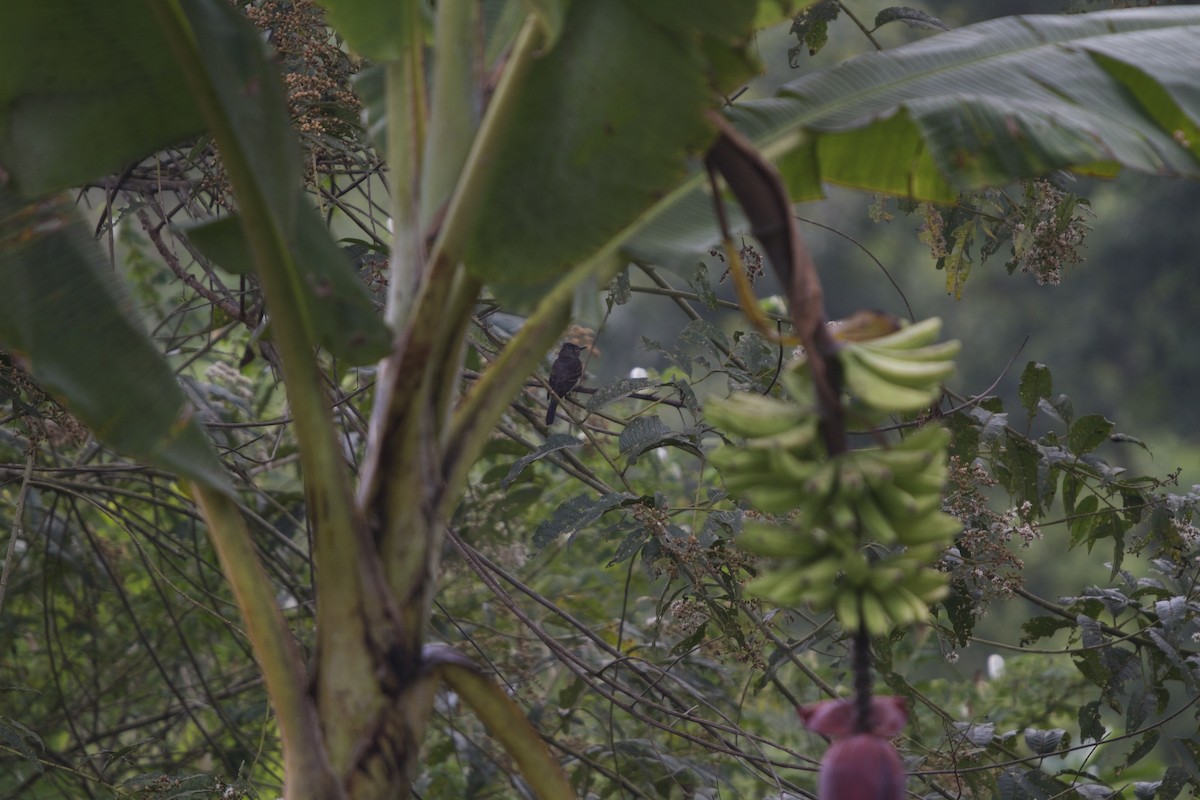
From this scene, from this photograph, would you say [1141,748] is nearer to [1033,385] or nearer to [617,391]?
[1033,385]

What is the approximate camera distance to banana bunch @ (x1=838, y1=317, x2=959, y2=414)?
68 centimetres

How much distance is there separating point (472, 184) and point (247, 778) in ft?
3.27

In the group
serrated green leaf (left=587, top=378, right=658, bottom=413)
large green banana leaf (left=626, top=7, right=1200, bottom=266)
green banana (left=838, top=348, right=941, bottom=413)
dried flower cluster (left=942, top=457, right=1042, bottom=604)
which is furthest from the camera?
serrated green leaf (left=587, top=378, right=658, bottom=413)

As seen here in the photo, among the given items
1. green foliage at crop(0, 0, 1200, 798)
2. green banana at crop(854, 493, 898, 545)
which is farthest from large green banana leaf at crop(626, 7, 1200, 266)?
green banana at crop(854, 493, 898, 545)

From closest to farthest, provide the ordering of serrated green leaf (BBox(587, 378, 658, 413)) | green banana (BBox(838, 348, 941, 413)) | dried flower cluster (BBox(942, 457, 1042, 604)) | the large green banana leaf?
green banana (BBox(838, 348, 941, 413))
the large green banana leaf
dried flower cluster (BBox(942, 457, 1042, 604))
serrated green leaf (BBox(587, 378, 658, 413))

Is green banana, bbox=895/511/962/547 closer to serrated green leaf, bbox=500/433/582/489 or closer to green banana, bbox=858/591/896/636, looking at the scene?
green banana, bbox=858/591/896/636

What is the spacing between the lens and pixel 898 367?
0.71 metres

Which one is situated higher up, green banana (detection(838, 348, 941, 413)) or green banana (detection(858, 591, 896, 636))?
green banana (detection(838, 348, 941, 413))

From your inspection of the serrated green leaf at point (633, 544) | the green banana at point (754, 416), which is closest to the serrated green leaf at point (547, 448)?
the serrated green leaf at point (633, 544)

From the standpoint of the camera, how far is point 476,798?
227 cm

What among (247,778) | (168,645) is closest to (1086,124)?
(247,778)

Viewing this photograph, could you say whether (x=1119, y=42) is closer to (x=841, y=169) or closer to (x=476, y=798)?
(x=841, y=169)

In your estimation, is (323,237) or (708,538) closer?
(323,237)

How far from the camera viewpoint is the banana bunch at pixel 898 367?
0.68m
